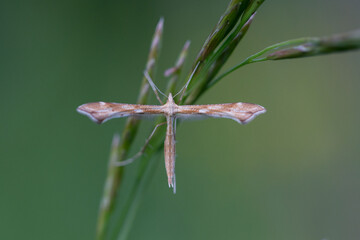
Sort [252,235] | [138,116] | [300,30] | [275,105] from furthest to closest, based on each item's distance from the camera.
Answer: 1. [300,30]
2. [275,105]
3. [252,235]
4. [138,116]

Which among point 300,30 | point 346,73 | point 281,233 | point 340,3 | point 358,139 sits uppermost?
point 340,3

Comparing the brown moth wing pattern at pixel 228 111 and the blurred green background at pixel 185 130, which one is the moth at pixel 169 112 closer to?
the brown moth wing pattern at pixel 228 111

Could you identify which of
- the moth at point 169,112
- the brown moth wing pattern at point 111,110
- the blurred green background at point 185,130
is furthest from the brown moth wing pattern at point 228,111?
the blurred green background at point 185,130

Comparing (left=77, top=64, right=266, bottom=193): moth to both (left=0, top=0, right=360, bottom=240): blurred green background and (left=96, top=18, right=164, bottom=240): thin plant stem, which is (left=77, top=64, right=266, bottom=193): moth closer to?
(left=96, top=18, right=164, bottom=240): thin plant stem

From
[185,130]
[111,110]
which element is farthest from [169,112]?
[185,130]

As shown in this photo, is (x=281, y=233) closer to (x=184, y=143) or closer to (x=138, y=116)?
(x=184, y=143)

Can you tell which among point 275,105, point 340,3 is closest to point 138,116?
point 275,105

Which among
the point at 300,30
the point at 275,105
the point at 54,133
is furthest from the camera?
the point at 300,30

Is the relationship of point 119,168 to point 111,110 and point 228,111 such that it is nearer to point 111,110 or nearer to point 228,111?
point 111,110
